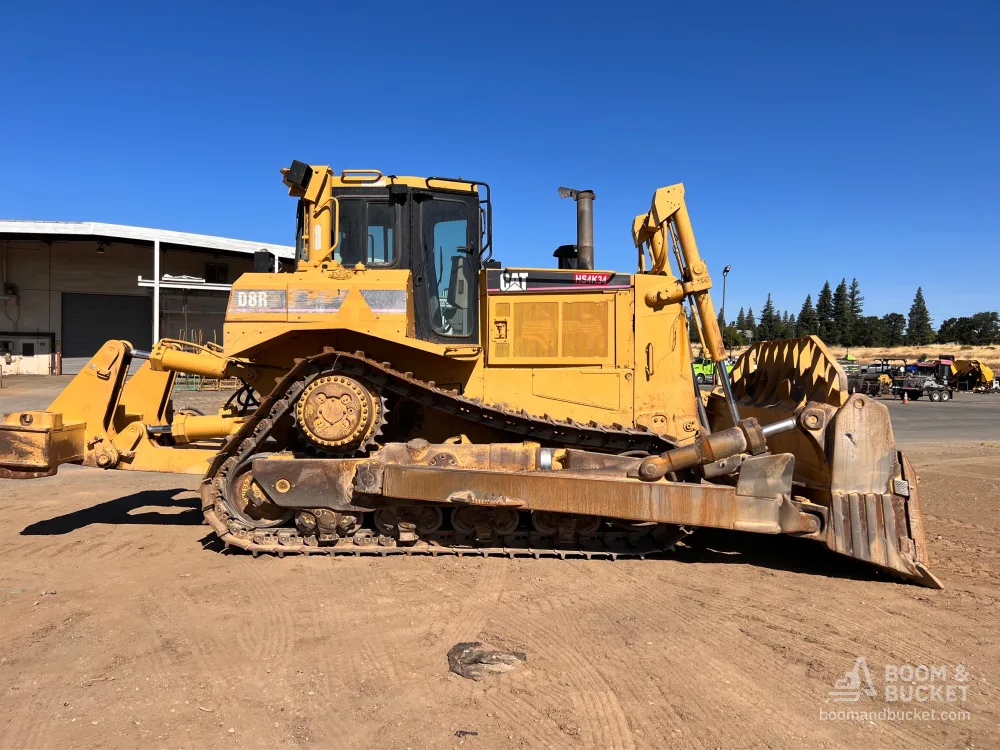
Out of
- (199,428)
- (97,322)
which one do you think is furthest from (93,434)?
(97,322)

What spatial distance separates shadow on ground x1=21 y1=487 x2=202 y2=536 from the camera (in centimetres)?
684

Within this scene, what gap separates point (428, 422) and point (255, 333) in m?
1.77

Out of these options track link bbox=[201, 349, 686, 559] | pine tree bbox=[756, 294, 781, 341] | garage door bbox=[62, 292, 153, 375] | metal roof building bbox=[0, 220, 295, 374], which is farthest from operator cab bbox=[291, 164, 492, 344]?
pine tree bbox=[756, 294, 781, 341]

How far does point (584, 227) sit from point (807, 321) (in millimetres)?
106362

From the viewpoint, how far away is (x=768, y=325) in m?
102

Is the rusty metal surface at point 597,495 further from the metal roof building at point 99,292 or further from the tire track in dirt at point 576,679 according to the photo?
the metal roof building at point 99,292

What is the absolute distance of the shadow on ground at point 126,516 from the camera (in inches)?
269

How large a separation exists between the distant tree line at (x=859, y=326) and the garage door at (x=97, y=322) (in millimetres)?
78881

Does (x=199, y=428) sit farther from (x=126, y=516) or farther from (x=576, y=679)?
(x=576, y=679)

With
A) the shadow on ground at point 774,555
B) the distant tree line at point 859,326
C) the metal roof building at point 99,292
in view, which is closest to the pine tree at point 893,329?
the distant tree line at point 859,326

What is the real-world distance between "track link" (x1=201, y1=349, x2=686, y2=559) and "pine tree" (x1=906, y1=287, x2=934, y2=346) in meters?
116

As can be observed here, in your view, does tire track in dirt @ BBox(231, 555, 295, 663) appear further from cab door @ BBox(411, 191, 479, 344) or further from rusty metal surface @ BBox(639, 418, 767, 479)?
rusty metal surface @ BBox(639, 418, 767, 479)

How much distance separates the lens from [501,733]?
10.1 ft

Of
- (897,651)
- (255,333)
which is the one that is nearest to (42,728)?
(255,333)
